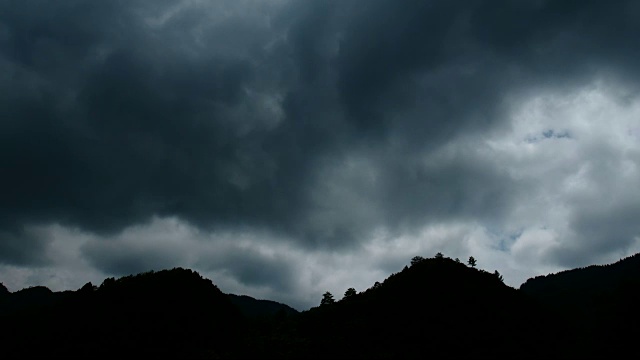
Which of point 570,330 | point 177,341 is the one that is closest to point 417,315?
point 570,330

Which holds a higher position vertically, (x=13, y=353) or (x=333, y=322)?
(x=333, y=322)

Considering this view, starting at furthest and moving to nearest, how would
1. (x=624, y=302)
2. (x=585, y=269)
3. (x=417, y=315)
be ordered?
(x=585, y=269) → (x=417, y=315) → (x=624, y=302)

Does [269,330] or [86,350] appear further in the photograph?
[269,330]

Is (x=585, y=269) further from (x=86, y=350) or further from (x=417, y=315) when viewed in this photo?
(x=86, y=350)

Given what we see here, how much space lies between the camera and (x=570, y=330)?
158ft

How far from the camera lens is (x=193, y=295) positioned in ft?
172

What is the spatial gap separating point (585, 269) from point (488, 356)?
126054 millimetres

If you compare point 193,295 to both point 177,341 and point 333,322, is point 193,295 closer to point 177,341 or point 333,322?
point 177,341

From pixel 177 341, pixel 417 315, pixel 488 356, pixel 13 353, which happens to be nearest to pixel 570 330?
pixel 488 356

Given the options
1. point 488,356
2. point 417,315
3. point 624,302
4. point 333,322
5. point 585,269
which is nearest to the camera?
point 488,356

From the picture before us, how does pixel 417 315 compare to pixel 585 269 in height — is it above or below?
below

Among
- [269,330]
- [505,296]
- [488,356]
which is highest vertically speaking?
[505,296]

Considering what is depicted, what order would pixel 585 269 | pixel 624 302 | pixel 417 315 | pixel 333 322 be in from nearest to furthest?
pixel 624 302 < pixel 417 315 < pixel 333 322 < pixel 585 269

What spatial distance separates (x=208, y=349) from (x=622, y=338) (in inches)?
1600
